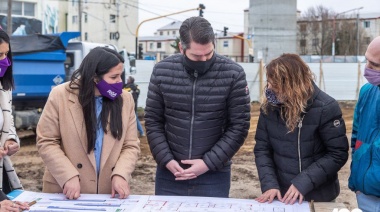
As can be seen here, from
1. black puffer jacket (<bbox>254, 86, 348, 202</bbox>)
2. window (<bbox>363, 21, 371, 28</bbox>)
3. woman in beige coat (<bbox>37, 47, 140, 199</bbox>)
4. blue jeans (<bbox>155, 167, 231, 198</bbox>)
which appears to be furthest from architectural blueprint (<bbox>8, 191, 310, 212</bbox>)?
window (<bbox>363, 21, 371, 28</bbox>)

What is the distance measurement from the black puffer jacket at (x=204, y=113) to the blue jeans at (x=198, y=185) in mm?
116

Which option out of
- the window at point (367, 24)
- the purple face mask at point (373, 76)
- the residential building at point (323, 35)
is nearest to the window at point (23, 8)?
the purple face mask at point (373, 76)

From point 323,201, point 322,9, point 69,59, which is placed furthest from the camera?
point 322,9

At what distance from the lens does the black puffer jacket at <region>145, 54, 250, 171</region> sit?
3.27 meters

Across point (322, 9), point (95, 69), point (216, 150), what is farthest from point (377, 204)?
point (322, 9)

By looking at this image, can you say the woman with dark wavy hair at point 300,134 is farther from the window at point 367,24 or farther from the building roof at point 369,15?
the window at point 367,24

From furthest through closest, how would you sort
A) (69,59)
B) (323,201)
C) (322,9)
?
(322,9) → (69,59) → (323,201)

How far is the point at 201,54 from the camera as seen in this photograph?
3.13m

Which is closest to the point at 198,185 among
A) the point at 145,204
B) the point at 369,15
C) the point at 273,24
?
the point at 145,204

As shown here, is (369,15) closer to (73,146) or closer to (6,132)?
(6,132)

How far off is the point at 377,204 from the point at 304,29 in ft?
231

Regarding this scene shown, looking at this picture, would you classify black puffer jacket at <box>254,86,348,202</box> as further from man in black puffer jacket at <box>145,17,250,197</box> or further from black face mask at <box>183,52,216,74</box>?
black face mask at <box>183,52,216,74</box>

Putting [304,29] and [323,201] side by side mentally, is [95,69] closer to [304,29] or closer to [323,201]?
[323,201]

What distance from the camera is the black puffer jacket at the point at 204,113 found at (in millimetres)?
3268
